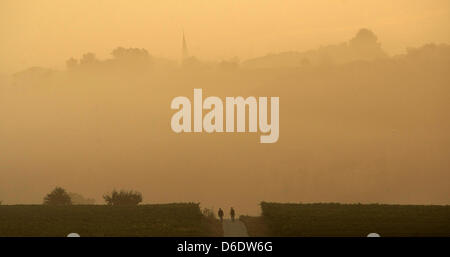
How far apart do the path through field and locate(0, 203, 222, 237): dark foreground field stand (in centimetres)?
74

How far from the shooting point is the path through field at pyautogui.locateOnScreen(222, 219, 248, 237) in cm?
6028

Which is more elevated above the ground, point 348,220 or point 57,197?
point 57,197

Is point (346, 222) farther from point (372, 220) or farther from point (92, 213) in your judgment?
point (92, 213)

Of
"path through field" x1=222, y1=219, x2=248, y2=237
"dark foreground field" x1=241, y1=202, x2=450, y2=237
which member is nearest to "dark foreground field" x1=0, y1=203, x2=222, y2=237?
"path through field" x1=222, y1=219, x2=248, y2=237

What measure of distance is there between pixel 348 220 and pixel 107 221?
74.8 feet

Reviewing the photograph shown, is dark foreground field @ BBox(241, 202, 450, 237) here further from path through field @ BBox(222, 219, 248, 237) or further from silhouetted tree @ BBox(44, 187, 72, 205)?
silhouetted tree @ BBox(44, 187, 72, 205)

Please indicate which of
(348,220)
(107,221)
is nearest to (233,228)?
(348,220)

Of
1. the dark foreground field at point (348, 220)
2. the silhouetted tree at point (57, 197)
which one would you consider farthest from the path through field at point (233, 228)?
the silhouetted tree at point (57, 197)

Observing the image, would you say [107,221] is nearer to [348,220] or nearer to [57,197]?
[348,220]

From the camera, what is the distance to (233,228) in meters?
63.7

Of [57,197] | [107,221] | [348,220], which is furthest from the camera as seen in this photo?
[57,197]

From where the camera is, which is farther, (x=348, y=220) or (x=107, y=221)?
(x=107, y=221)
